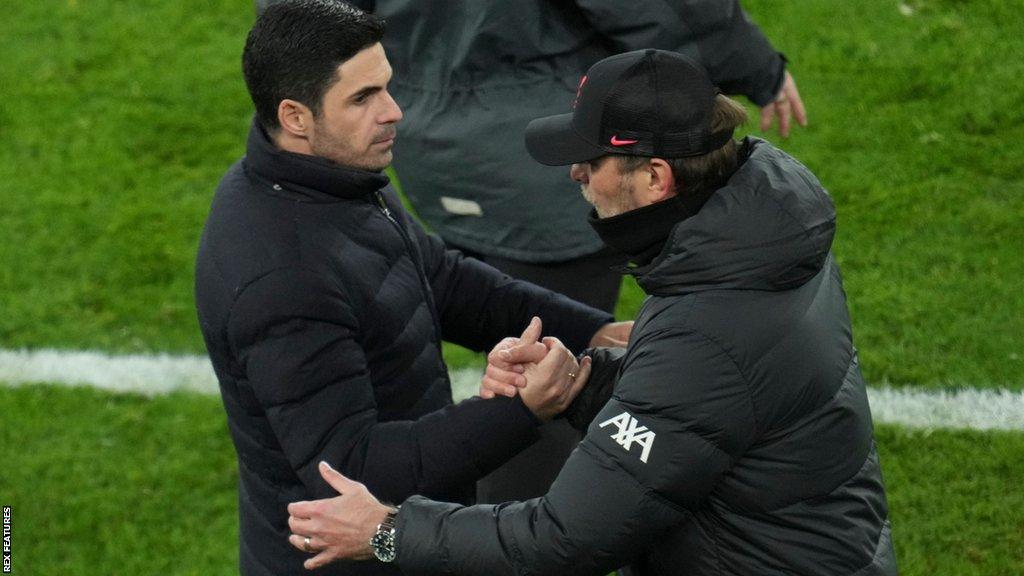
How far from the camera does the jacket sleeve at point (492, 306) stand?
3814 millimetres

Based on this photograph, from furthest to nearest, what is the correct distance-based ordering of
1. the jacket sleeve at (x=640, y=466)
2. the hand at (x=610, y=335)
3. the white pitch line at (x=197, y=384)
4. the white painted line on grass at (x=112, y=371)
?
1. the white painted line on grass at (x=112, y=371)
2. the white pitch line at (x=197, y=384)
3. the hand at (x=610, y=335)
4. the jacket sleeve at (x=640, y=466)

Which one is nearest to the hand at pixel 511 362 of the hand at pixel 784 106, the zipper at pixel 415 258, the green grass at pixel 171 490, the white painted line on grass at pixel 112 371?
the zipper at pixel 415 258

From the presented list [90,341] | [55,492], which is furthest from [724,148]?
[90,341]

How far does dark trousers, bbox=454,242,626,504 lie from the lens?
4.21 m

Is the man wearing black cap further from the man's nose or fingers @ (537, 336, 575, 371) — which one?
fingers @ (537, 336, 575, 371)

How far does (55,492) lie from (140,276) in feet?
5.03

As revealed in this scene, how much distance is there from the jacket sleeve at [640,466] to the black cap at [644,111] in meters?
0.40

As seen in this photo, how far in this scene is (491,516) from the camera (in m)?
2.92

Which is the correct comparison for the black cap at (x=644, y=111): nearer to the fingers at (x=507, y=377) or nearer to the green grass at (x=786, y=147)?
the fingers at (x=507, y=377)

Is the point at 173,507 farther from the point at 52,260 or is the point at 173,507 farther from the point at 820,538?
the point at 820,538

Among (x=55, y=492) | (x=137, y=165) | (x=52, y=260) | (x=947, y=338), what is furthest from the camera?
(x=137, y=165)

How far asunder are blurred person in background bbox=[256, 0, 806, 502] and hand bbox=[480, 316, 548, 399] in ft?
2.79

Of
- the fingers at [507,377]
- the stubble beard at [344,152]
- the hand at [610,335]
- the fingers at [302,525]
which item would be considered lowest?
the hand at [610,335]

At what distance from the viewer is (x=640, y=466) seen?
274 centimetres
